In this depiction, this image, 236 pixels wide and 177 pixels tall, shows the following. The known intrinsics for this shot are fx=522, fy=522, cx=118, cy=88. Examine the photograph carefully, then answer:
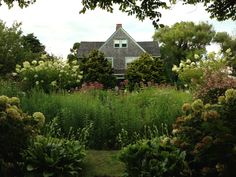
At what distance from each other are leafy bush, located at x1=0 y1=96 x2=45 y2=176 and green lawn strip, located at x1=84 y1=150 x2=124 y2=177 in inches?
39.4

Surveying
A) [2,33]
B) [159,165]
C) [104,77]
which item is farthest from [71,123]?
[2,33]

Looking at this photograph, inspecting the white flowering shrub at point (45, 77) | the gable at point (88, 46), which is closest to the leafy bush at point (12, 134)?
the white flowering shrub at point (45, 77)

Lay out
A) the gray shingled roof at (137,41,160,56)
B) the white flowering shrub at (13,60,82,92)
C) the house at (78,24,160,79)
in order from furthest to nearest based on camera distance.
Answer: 1. the gray shingled roof at (137,41,160,56)
2. the house at (78,24,160,79)
3. the white flowering shrub at (13,60,82,92)

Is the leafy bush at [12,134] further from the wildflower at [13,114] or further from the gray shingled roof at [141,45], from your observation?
the gray shingled roof at [141,45]

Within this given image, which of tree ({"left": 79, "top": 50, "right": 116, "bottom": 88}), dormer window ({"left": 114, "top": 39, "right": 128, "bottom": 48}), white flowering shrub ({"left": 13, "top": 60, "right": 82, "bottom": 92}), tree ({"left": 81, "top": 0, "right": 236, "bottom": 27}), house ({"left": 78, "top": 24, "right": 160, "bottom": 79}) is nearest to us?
tree ({"left": 81, "top": 0, "right": 236, "bottom": 27})

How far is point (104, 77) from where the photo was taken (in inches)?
1581

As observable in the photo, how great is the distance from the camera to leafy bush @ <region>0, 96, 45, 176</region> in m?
6.69

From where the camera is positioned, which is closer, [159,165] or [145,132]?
[159,165]

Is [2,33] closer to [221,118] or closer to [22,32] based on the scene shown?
[22,32]

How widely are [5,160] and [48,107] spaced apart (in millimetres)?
3084

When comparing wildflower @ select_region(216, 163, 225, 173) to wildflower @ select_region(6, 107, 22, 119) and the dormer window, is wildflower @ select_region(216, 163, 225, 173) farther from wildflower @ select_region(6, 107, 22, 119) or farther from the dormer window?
the dormer window

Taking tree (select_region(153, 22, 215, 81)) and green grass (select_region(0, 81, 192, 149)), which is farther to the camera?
tree (select_region(153, 22, 215, 81))

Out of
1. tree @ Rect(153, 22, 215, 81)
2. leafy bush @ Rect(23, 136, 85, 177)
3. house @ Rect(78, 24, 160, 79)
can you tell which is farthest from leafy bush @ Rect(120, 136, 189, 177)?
tree @ Rect(153, 22, 215, 81)

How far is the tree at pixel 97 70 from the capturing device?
3981 cm
